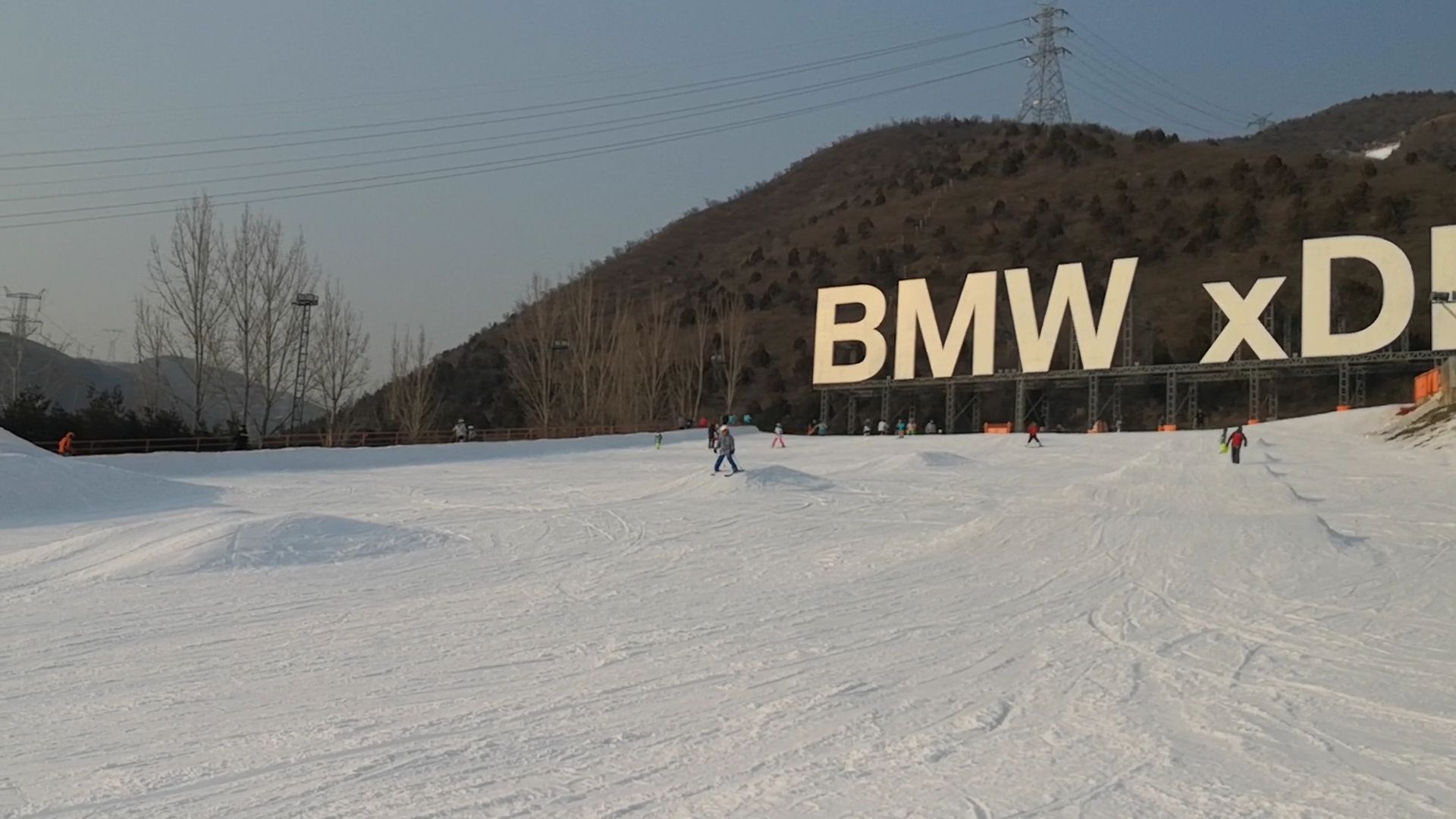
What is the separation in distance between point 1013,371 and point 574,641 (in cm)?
4805

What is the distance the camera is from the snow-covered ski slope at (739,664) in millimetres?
5402

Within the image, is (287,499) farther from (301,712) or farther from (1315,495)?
(1315,495)

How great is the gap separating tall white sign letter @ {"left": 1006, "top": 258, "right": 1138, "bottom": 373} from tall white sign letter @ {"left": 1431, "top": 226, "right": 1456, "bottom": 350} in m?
11.2

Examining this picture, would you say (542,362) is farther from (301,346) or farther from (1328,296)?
(1328,296)

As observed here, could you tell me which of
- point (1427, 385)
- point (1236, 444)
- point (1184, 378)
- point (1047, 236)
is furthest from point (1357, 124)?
point (1236, 444)

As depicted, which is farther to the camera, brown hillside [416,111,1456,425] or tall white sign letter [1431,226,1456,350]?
brown hillside [416,111,1456,425]

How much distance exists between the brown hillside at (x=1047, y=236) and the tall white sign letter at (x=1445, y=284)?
1583 centimetres

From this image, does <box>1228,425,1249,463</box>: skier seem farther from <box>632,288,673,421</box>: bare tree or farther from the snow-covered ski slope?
<box>632,288,673,421</box>: bare tree

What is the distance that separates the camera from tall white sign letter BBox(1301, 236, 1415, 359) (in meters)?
43.0

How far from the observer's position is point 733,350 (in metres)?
69.0

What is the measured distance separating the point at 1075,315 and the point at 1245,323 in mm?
7212

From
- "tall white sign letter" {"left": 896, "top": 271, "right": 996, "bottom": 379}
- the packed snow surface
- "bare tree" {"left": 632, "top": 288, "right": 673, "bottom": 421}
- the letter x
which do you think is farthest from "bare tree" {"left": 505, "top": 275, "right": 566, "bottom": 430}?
the packed snow surface

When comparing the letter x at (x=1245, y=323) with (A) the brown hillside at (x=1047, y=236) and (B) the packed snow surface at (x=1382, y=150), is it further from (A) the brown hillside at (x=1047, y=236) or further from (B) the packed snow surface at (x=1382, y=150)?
(B) the packed snow surface at (x=1382, y=150)

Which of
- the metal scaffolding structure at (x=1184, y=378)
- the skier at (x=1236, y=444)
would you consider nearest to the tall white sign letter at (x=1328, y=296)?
the metal scaffolding structure at (x=1184, y=378)
